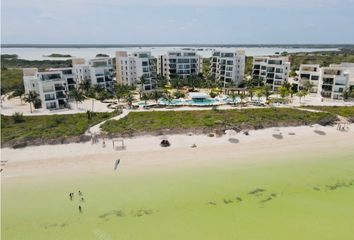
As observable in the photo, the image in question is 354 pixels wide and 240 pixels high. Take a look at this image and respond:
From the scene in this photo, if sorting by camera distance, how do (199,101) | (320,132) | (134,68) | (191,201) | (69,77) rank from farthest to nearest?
(134,68), (69,77), (199,101), (320,132), (191,201)

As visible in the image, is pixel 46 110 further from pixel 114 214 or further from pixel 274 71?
pixel 274 71

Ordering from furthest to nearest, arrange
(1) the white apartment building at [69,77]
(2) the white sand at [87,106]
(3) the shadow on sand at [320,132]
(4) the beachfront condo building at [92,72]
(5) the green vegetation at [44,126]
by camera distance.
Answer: (4) the beachfront condo building at [92,72]
(1) the white apartment building at [69,77]
(2) the white sand at [87,106]
(3) the shadow on sand at [320,132]
(5) the green vegetation at [44,126]

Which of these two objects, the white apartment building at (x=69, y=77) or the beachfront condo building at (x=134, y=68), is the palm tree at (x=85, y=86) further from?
the beachfront condo building at (x=134, y=68)

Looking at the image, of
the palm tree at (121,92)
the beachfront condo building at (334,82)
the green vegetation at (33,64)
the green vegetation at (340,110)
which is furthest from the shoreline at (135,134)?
the green vegetation at (33,64)

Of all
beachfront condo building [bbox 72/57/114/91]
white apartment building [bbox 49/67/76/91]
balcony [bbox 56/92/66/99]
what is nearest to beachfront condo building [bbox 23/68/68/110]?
balcony [bbox 56/92/66/99]

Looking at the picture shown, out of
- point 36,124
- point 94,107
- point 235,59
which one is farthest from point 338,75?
point 36,124

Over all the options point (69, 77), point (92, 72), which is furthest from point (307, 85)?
point (69, 77)

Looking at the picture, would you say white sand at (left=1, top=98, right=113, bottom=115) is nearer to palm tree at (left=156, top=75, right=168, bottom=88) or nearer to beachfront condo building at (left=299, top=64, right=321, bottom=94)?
palm tree at (left=156, top=75, right=168, bottom=88)
